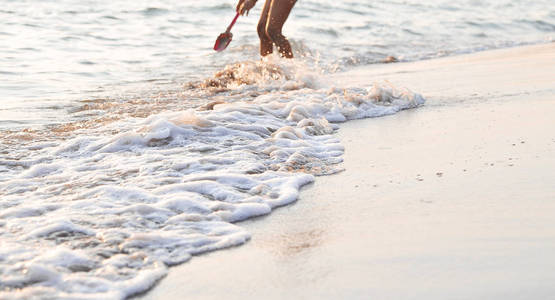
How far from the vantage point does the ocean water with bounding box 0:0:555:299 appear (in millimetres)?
2428

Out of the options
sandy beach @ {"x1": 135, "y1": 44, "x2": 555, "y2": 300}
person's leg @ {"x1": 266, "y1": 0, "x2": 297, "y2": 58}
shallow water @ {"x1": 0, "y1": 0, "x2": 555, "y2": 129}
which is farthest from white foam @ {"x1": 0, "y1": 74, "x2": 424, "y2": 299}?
person's leg @ {"x1": 266, "y1": 0, "x2": 297, "y2": 58}

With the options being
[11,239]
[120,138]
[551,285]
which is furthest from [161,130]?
[551,285]

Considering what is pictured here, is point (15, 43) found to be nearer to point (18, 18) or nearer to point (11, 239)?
point (18, 18)

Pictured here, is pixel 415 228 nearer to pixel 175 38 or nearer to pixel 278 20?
pixel 278 20

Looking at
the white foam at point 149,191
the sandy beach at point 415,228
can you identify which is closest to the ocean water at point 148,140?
the white foam at point 149,191

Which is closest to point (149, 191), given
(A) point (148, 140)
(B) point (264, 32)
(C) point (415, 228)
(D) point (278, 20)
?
(A) point (148, 140)

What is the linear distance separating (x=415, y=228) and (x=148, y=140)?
6.87ft

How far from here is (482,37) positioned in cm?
1304

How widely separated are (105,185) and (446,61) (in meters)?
6.77

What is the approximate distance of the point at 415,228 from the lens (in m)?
2.54

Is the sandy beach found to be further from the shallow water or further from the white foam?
the shallow water

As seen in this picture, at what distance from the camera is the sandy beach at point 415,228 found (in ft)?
6.79

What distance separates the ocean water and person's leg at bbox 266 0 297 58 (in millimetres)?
202

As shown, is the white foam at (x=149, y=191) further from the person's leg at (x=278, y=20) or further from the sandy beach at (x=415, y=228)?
A: the person's leg at (x=278, y=20)
